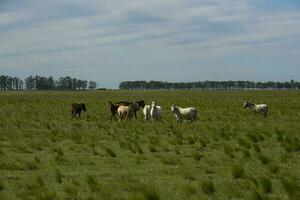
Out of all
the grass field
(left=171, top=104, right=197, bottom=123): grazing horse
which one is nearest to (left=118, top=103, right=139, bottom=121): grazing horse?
(left=171, top=104, right=197, bottom=123): grazing horse

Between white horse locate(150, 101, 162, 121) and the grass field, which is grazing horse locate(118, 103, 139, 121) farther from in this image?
the grass field

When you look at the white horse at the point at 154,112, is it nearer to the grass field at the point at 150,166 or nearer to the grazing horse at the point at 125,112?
the grazing horse at the point at 125,112

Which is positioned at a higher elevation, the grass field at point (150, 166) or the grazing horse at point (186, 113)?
the grazing horse at point (186, 113)

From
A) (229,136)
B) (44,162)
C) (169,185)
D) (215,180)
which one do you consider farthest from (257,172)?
(229,136)

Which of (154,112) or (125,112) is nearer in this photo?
(154,112)

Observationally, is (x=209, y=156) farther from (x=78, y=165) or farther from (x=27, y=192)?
(x=27, y=192)

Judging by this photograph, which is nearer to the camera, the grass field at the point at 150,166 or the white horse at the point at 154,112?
the grass field at the point at 150,166

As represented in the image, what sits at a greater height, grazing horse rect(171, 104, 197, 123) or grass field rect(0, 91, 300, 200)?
grazing horse rect(171, 104, 197, 123)

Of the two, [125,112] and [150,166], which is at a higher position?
[125,112]

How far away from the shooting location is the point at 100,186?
1141 cm

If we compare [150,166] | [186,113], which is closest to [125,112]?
[186,113]

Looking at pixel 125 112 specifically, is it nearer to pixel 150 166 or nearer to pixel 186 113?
pixel 186 113

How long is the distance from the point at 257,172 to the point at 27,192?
600 cm

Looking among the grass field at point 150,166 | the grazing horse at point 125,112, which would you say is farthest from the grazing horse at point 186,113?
the grass field at point 150,166
